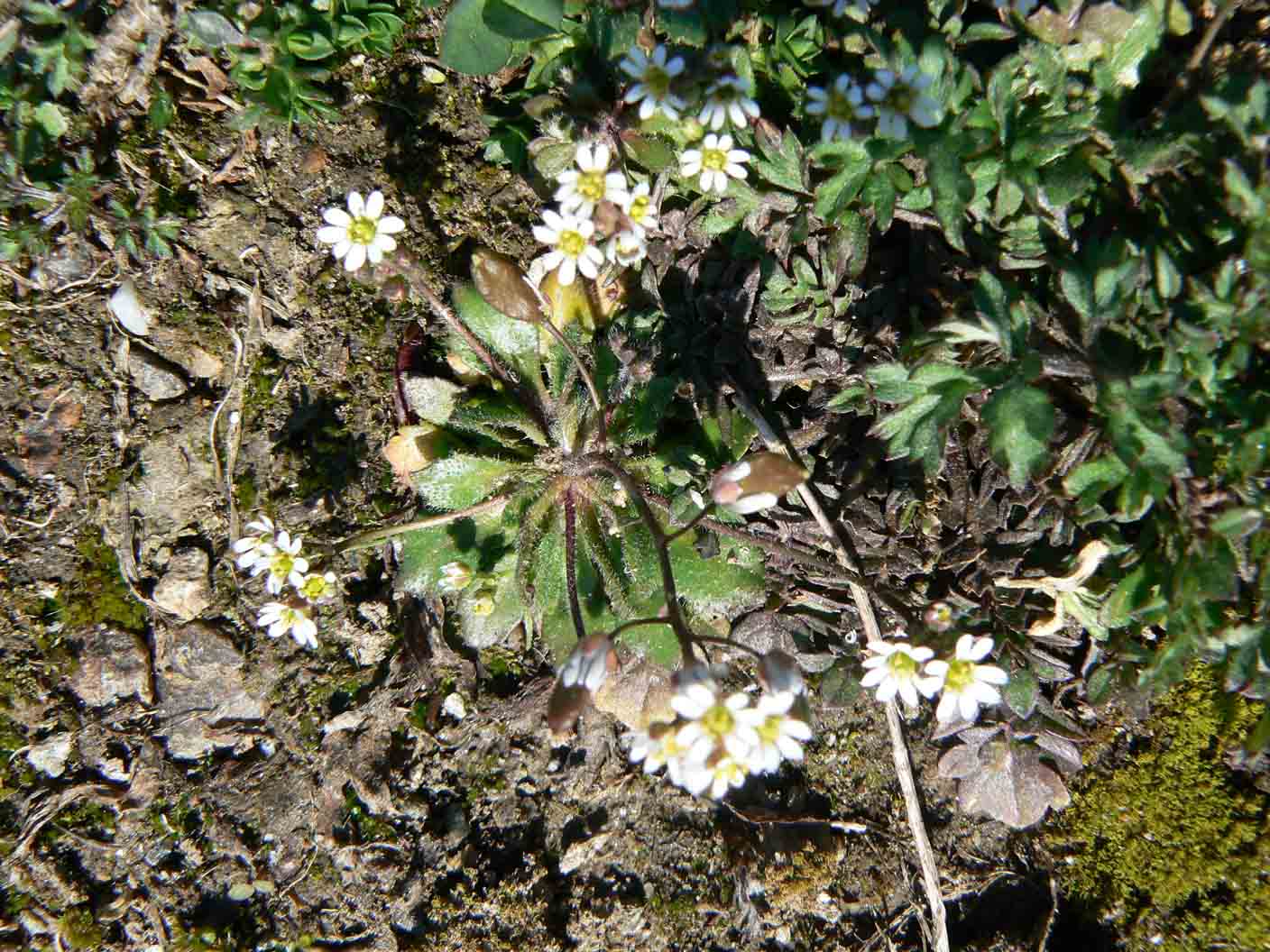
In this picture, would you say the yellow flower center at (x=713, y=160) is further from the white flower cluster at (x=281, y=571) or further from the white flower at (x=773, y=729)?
the white flower cluster at (x=281, y=571)

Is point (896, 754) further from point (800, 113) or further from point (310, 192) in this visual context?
point (310, 192)

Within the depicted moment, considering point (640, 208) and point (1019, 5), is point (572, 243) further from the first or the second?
point (1019, 5)

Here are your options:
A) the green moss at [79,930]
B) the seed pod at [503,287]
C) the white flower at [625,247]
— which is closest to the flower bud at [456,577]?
the seed pod at [503,287]

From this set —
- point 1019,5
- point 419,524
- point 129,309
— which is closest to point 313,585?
point 419,524

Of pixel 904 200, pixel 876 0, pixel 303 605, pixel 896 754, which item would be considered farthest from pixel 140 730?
pixel 876 0

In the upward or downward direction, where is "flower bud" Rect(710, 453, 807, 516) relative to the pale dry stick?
upward

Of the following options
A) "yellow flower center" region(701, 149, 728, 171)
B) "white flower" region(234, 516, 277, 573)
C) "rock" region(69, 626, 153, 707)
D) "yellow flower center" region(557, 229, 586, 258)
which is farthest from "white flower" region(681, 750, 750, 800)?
"rock" region(69, 626, 153, 707)

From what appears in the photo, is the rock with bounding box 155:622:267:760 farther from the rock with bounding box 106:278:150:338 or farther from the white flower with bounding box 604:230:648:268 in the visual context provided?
the white flower with bounding box 604:230:648:268
